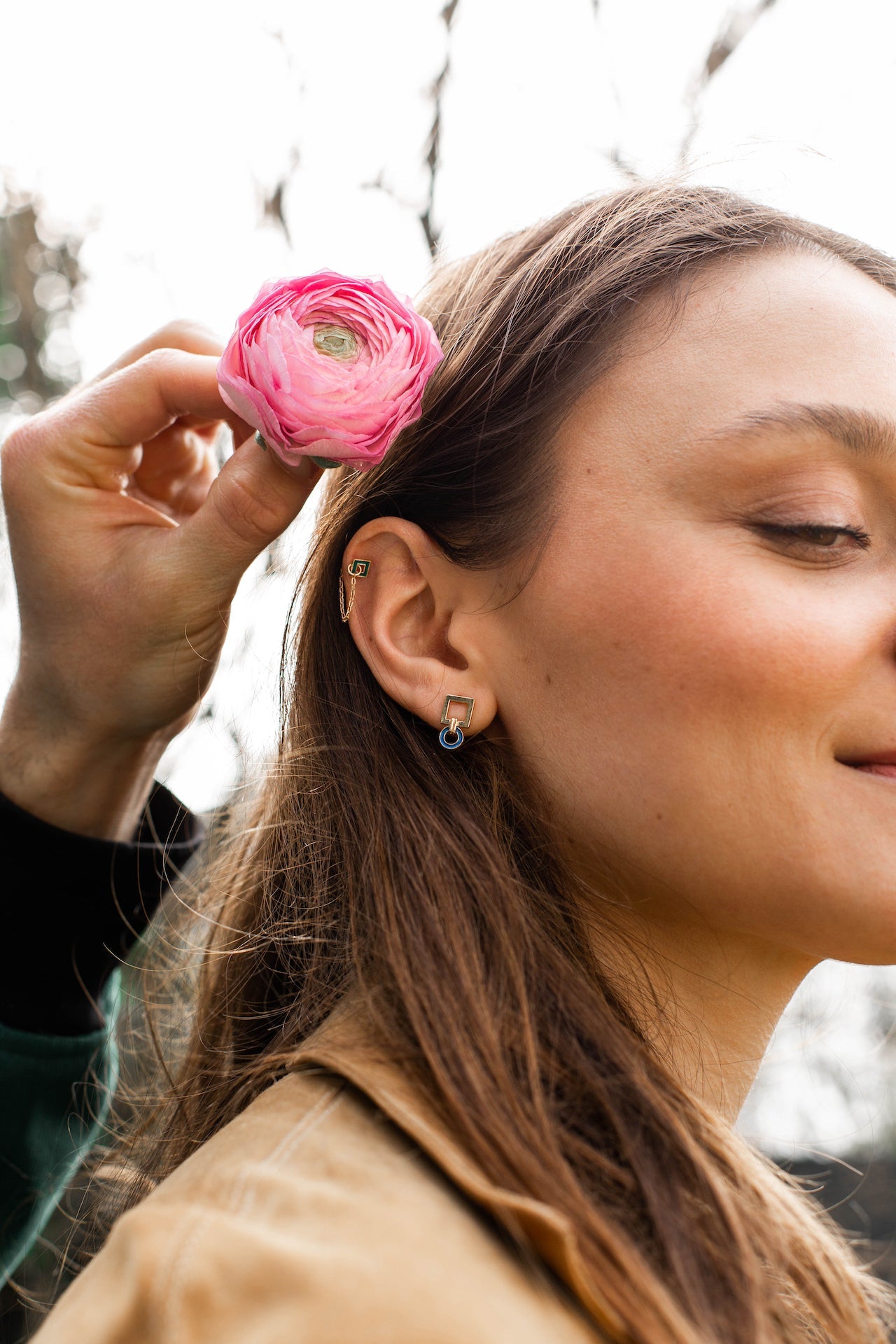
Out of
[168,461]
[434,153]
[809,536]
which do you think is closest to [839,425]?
[809,536]

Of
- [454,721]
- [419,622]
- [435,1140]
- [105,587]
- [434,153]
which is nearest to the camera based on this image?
[435,1140]

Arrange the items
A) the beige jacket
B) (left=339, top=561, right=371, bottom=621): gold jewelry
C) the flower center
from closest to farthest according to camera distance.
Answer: the beige jacket
the flower center
(left=339, top=561, right=371, bottom=621): gold jewelry

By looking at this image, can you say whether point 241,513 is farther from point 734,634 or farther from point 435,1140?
point 435,1140

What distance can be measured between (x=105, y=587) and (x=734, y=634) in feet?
4.02

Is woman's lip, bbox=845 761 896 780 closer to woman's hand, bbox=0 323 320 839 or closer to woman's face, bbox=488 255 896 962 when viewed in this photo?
woman's face, bbox=488 255 896 962

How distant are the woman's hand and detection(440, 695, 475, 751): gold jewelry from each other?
48 cm

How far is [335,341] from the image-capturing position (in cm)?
168

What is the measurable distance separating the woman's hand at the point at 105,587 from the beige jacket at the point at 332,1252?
1069mm

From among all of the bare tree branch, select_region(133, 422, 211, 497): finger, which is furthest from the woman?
the bare tree branch

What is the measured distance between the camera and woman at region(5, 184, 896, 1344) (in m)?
1.12

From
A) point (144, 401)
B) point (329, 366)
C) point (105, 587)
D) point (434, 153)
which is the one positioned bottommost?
point (105, 587)

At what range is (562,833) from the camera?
1.77 meters

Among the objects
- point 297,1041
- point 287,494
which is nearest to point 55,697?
point 287,494

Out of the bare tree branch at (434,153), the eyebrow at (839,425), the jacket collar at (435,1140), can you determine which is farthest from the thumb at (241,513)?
the bare tree branch at (434,153)
